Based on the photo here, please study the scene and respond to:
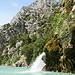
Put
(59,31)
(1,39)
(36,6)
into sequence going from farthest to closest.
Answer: (36,6) < (1,39) < (59,31)

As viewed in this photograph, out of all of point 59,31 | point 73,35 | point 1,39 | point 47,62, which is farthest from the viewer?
point 1,39

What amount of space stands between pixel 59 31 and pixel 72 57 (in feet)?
19.5

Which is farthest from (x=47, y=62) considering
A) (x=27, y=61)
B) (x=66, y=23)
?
(x=27, y=61)

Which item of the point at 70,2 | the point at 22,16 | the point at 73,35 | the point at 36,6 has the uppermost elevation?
the point at 36,6

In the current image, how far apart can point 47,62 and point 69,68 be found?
593cm

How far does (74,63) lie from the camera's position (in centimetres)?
2289

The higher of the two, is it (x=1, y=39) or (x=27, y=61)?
(x=1, y=39)

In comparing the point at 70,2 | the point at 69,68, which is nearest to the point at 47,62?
the point at 69,68

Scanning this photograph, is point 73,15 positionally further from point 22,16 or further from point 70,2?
point 22,16

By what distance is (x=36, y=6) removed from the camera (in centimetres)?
16350

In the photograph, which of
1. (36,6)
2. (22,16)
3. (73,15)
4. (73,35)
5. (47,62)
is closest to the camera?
(73,35)

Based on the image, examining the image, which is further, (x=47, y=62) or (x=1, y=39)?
(x=1, y=39)

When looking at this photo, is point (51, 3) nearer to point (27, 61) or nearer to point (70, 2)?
point (27, 61)

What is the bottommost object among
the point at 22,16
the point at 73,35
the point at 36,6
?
the point at 73,35
